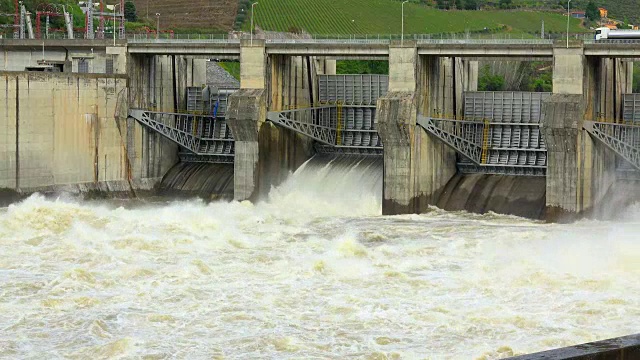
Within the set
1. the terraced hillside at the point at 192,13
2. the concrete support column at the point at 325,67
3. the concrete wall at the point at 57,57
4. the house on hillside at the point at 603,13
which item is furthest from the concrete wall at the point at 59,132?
the house on hillside at the point at 603,13

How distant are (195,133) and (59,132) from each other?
6441 millimetres

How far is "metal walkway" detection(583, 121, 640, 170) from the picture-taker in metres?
41.7

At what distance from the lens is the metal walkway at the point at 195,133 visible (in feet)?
165

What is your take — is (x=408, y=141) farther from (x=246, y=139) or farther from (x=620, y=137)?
(x=620, y=137)

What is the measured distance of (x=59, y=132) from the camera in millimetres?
47625

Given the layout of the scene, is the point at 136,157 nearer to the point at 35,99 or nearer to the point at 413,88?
the point at 35,99

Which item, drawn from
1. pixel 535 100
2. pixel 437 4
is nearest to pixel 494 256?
pixel 535 100

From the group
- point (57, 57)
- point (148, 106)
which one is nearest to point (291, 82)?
point (148, 106)

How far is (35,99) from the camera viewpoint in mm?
46406

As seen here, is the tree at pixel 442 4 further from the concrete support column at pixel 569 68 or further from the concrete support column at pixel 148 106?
the concrete support column at pixel 569 68

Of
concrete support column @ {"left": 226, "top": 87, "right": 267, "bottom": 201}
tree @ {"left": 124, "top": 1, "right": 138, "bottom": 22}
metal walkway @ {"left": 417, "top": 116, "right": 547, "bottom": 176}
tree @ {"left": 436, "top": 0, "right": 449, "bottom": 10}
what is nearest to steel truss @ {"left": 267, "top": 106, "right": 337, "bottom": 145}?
concrete support column @ {"left": 226, "top": 87, "right": 267, "bottom": 201}

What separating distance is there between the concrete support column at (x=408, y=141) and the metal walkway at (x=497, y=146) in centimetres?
66

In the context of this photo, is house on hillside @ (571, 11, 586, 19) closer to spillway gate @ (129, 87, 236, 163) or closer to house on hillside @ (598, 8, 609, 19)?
house on hillside @ (598, 8, 609, 19)

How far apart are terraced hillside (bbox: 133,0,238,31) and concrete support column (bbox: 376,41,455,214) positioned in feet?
172
